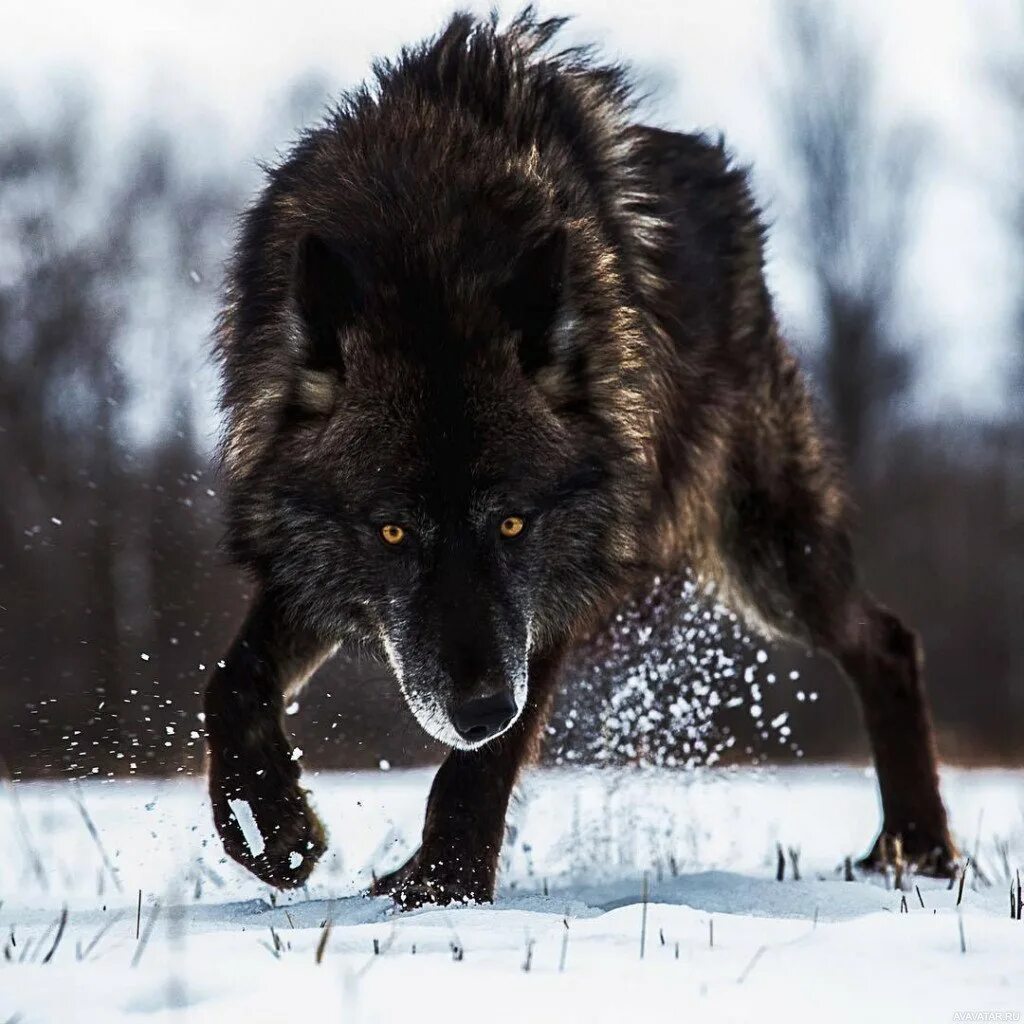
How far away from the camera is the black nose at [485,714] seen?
11.7ft

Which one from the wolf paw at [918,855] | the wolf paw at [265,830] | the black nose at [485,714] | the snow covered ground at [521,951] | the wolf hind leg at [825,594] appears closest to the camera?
the snow covered ground at [521,951]

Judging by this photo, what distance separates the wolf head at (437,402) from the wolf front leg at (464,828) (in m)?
0.30

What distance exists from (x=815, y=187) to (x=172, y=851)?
22.5 meters

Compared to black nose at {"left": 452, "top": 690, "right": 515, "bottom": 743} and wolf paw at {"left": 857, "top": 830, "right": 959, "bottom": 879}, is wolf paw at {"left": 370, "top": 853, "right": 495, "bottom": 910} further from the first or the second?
wolf paw at {"left": 857, "top": 830, "right": 959, "bottom": 879}

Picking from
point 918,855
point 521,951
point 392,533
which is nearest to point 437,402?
point 392,533

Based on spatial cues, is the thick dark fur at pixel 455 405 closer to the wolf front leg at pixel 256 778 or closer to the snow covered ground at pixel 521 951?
the wolf front leg at pixel 256 778

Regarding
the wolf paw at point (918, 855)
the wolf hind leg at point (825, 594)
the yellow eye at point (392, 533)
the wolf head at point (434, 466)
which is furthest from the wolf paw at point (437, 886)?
the wolf hind leg at point (825, 594)

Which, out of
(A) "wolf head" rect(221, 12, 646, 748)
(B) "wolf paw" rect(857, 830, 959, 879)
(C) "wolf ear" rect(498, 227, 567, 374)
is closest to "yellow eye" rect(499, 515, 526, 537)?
Answer: (A) "wolf head" rect(221, 12, 646, 748)

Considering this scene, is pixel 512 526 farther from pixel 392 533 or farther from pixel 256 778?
pixel 256 778

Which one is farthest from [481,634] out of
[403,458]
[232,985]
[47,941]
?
[232,985]

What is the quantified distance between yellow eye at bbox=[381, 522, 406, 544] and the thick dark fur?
1.2 inches

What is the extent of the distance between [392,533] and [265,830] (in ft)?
3.18

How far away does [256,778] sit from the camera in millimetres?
3947

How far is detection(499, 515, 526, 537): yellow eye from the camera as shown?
3.86 meters
